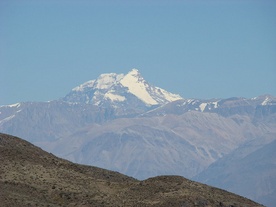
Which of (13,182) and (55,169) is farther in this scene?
(55,169)

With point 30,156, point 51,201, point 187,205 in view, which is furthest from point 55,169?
point 187,205

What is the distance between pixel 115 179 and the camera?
398 feet

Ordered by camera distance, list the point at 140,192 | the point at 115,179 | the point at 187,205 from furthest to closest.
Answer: the point at 115,179 < the point at 140,192 < the point at 187,205

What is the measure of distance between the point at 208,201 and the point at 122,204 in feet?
35.7

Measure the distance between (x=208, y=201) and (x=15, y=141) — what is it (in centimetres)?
3846

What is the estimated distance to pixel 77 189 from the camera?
10350 cm

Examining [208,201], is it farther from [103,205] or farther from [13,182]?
[13,182]

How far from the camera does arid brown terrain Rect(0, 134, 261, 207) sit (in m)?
97.9

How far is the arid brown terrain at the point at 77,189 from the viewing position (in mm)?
97875

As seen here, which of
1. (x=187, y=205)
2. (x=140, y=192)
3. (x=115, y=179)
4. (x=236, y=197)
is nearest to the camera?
(x=187, y=205)

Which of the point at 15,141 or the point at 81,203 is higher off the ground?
the point at 15,141

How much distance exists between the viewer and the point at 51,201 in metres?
98.6

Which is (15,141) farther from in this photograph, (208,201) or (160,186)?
(208,201)

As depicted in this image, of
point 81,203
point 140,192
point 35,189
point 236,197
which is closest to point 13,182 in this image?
point 35,189
